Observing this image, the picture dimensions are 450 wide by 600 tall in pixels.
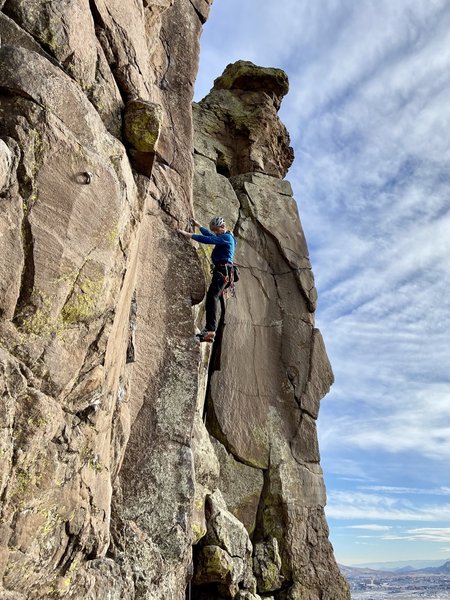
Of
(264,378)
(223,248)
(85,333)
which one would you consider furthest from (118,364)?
(264,378)

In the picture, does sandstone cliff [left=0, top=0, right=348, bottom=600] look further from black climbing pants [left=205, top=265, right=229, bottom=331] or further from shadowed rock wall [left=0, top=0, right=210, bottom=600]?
black climbing pants [left=205, top=265, right=229, bottom=331]

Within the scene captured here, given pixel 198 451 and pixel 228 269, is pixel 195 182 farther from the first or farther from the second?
pixel 198 451

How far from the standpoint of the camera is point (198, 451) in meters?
14.6

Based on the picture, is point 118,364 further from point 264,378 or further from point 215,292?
point 264,378

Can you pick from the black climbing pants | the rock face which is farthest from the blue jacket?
the rock face

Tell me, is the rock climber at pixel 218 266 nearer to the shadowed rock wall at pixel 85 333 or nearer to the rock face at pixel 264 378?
the shadowed rock wall at pixel 85 333

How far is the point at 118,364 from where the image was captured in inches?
391

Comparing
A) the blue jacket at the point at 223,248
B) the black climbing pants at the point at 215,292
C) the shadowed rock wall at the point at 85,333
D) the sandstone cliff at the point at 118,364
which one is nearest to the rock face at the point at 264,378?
the sandstone cliff at the point at 118,364

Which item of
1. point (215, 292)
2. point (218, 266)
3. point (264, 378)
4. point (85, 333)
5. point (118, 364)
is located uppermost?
point (218, 266)

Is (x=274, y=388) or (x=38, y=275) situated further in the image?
(x=274, y=388)

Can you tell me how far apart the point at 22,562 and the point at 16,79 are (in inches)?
254

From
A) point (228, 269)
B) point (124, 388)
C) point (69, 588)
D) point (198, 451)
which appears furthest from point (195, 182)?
point (69, 588)

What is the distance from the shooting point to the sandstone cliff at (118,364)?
23.2ft

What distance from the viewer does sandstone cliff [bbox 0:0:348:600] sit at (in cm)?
708
